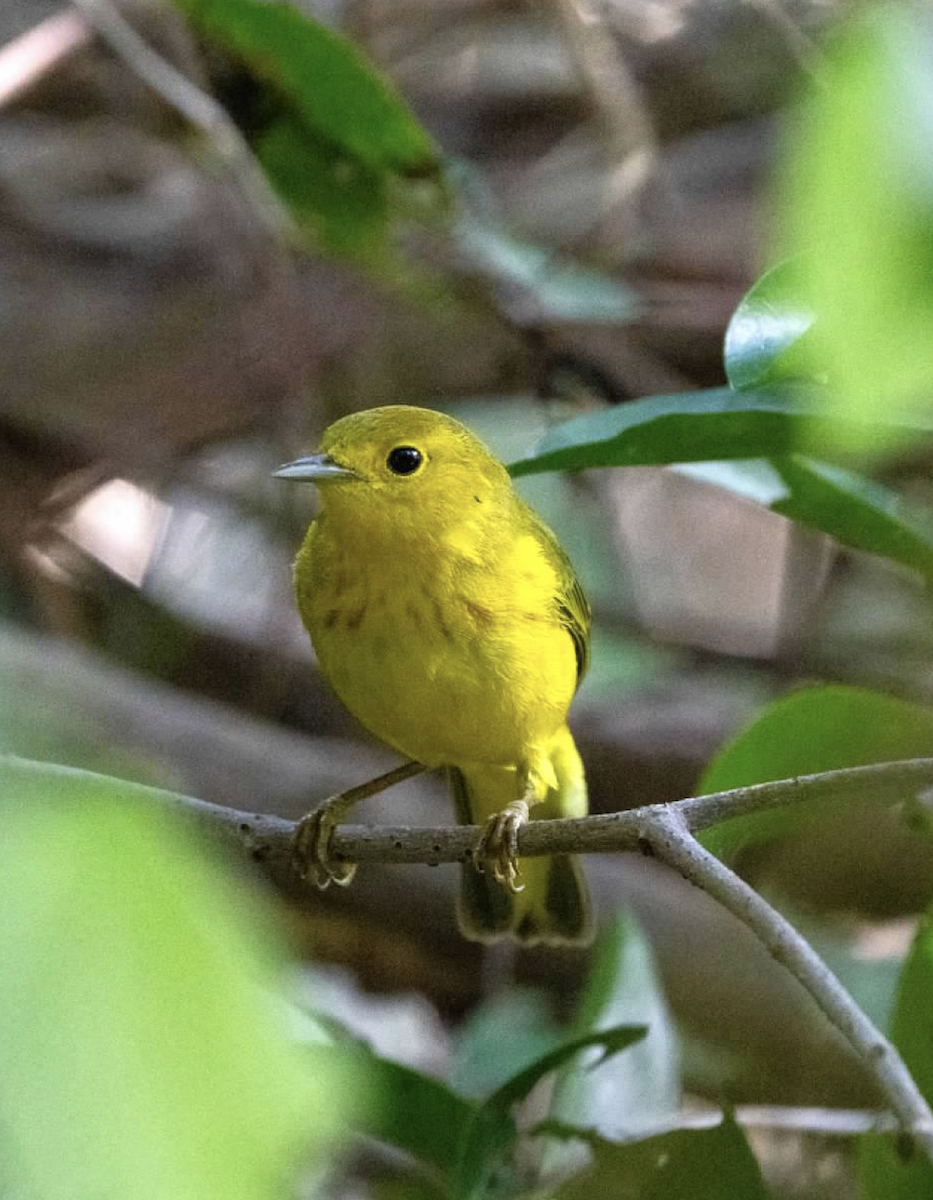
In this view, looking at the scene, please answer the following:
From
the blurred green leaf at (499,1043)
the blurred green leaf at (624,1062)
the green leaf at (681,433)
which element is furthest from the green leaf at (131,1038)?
the blurred green leaf at (499,1043)

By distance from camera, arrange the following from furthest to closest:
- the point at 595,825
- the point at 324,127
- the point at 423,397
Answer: the point at 423,397
the point at 324,127
the point at 595,825

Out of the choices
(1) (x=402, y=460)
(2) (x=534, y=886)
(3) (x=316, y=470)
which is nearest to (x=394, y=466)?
(1) (x=402, y=460)

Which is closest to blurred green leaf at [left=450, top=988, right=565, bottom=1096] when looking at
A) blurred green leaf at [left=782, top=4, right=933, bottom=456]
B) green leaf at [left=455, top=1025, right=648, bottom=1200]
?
green leaf at [left=455, top=1025, right=648, bottom=1200]

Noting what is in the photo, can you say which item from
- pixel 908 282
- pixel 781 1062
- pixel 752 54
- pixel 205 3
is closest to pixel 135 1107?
pixel 908 282

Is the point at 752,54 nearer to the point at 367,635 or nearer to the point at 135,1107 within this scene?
the point at 367,635

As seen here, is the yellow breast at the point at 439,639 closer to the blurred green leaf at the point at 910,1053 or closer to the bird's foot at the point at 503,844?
the bird's foot at the point at 503,844

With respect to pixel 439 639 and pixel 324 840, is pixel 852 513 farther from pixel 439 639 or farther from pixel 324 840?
pixel 324 840
